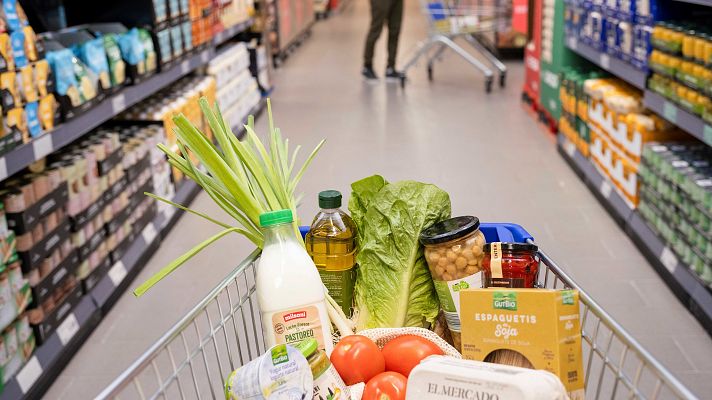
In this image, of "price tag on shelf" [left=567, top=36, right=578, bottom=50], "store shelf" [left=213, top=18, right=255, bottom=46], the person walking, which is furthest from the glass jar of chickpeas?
the person walking

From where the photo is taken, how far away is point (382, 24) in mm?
8609

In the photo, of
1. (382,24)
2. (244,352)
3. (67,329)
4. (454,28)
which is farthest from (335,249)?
(382,24)

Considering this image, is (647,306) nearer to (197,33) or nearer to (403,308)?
(403,308)

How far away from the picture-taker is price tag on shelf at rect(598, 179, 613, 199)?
168 inches

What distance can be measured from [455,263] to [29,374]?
5.55 feet

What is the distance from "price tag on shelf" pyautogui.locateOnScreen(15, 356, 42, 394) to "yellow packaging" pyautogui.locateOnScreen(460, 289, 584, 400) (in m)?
1.74

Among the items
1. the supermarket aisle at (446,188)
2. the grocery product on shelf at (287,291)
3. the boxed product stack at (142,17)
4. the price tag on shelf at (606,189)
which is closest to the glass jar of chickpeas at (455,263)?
the grocery product on shelf at (287,291)

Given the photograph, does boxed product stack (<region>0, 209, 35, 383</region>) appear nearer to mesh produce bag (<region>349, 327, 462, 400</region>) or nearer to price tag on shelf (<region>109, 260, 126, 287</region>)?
price tag on shelf (<region>109, 260, 126, 287</region>)

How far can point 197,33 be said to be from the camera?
16.5ft

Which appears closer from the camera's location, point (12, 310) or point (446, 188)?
point (12, 310)

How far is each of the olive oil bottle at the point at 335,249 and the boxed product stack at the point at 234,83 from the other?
400 cm

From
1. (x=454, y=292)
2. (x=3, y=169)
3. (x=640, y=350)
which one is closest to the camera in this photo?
(x=640, y=350)

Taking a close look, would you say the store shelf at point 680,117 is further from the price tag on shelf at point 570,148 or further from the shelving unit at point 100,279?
the shelving unit at point 100,279

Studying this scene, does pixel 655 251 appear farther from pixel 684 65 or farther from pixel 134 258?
pixel 134 258
